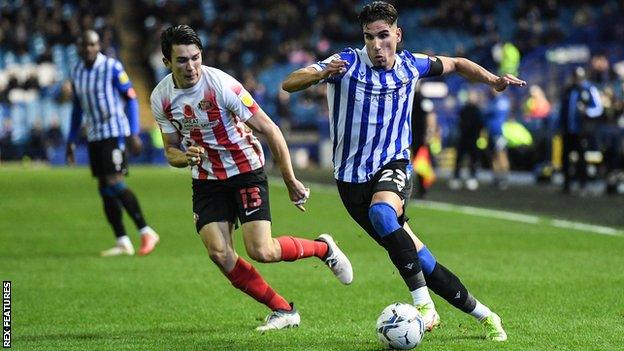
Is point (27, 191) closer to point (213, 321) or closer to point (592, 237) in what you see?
point (592, 237)

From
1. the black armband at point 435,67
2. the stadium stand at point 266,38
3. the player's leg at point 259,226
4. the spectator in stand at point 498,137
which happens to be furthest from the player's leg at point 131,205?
the stadium stand at point 266,38

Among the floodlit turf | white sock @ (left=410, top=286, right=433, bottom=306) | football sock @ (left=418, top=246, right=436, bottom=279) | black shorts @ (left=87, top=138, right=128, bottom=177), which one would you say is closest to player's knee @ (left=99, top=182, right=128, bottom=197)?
black shorts @ (left=87, top=138, right=128, bottom=177)

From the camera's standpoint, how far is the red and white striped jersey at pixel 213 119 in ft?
25.9

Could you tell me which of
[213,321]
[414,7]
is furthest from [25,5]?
[213,321]

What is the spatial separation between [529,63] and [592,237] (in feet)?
62.6

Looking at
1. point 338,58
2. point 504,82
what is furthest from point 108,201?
point 504,82

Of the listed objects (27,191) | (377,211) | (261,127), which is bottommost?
(27,191)

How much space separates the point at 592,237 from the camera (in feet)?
48.0

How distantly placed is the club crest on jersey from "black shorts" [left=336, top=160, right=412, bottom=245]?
3.12ft

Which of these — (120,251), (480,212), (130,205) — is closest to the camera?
(130,205)

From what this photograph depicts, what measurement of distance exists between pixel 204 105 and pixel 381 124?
1124 mm

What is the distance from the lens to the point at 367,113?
778 centimetres

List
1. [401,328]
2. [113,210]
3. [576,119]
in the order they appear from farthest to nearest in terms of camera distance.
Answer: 1. [576,119]
2. [113,210]
3. [401,328]

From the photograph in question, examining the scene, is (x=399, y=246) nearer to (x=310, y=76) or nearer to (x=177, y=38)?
(x=310, y=76)
